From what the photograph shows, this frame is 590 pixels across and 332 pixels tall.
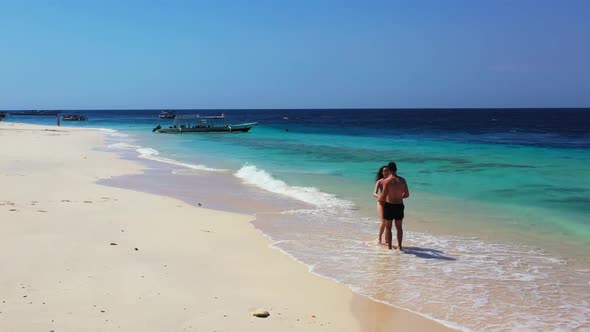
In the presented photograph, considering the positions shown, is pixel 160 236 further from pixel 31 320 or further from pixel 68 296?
pixel 31 320

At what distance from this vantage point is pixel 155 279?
6078 mm

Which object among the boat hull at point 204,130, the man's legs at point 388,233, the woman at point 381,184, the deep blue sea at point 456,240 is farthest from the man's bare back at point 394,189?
the boat hull at point 204,130

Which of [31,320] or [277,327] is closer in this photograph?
[31,320]

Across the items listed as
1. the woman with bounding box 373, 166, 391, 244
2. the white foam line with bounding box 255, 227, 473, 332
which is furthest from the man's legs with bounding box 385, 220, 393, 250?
the white foam line with bounding box 255, 227, 473, 332

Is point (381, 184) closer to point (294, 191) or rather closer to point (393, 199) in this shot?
point (393, 199)

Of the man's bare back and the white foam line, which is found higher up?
the man's bare back

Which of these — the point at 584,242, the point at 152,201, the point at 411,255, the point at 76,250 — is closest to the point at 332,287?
the point at 411,255

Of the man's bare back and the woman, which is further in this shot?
the woman

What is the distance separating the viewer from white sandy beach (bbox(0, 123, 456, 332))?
195 inches

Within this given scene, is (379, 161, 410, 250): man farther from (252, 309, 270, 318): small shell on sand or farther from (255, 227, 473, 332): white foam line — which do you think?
(252, 309, 270, 318): small shell on sand

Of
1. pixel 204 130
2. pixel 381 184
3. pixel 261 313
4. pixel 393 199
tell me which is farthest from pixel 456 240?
pixel 204 130

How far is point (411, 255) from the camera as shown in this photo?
25.8ft

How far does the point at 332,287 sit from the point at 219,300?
1.45 m

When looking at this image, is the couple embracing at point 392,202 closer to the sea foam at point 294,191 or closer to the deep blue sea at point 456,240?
the deep blue sea at point 456,240
